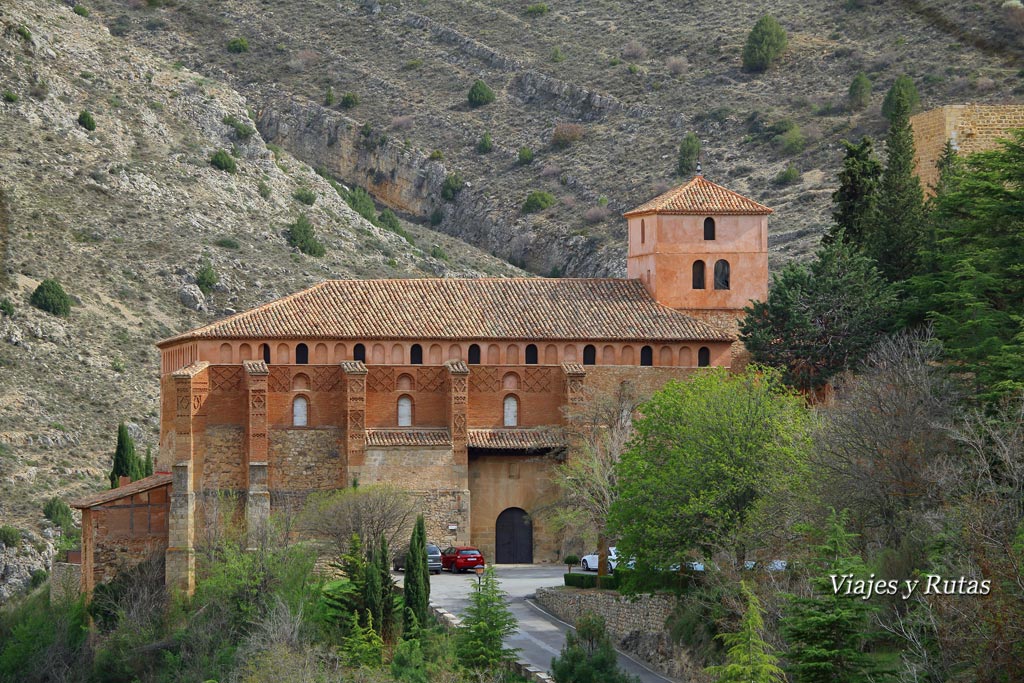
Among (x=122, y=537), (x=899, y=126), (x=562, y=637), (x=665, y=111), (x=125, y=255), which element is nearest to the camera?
(x=562, y=637)

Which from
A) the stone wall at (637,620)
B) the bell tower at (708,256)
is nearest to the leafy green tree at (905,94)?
the bell tower at (708,256)

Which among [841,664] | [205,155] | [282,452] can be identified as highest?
[205,155]

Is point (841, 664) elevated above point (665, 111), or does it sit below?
below

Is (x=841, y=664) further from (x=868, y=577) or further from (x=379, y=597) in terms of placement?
(x=379, y=597)

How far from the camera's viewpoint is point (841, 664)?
112 ft

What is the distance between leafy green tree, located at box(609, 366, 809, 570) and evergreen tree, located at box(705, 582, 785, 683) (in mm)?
6648

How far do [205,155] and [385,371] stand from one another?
4360 centimetres

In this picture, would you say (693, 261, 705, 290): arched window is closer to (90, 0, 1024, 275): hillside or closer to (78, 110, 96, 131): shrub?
(90, 0, 1024, 275): hillside

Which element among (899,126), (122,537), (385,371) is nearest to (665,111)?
→ (899,126)

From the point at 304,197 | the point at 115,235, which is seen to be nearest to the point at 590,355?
the point at 115,235

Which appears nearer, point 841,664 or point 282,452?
point 841,664

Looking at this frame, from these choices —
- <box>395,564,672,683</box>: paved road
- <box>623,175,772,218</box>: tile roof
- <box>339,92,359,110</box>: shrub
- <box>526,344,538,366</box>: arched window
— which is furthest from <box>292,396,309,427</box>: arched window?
<box>339,92,359,110</box>: shrub

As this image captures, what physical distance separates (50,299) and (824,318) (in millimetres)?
37754

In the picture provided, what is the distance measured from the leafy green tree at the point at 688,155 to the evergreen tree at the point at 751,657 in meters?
67.3
